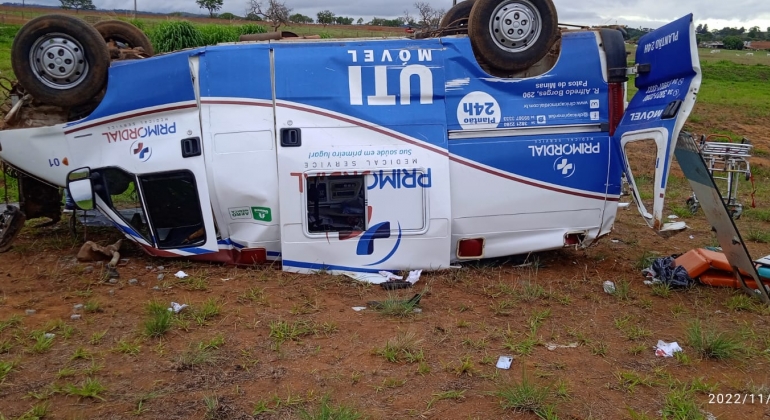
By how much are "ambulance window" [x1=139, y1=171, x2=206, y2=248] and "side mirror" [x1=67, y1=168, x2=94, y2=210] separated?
0.57 metres

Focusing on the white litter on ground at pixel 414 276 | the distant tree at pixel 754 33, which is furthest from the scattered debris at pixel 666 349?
the distant tree at pixel 754 33

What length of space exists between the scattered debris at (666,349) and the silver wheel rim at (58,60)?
229 inches

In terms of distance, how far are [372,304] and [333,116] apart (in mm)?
1830

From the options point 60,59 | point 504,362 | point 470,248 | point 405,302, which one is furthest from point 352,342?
point 60,59

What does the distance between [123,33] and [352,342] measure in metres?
5.09

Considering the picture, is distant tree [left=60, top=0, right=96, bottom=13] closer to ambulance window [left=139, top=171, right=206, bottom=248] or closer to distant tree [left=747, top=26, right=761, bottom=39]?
ambulance window [left=139, top=171, right=206, bottom=248]

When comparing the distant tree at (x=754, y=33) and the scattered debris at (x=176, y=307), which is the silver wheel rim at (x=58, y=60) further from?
the distant tree at (x=754, y=33)

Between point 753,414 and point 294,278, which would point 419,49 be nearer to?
point 294,278

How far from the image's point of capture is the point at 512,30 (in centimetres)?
638

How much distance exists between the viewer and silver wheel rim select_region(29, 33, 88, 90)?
648 centimetres

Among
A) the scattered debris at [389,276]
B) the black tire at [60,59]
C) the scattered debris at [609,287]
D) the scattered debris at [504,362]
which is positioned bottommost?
the scattered debris at [609,287]

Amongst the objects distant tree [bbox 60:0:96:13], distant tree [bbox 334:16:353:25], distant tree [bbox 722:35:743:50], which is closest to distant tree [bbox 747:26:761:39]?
distant tree [bbox 722:35:743:50]
